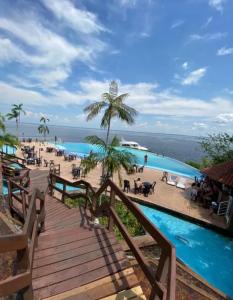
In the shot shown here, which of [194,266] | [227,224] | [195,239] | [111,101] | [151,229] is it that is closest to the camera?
[151,229]

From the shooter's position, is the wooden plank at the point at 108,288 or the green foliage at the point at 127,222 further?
the green foliage at the point at 127,222

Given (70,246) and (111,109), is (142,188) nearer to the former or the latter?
(111,109)

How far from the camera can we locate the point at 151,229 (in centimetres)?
265

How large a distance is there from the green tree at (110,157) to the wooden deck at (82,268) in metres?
7.40

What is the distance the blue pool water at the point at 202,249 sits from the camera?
8414mm

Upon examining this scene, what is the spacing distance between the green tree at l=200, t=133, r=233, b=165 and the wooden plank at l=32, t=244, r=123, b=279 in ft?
66.0

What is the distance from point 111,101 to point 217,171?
8165 mm

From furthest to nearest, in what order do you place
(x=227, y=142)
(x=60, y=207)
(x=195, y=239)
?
(x=227, y=142) → (x=195, y=239) → (x=60, y=207)

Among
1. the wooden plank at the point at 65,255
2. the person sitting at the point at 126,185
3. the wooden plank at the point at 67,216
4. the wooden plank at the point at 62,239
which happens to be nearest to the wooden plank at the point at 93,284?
the wooden plank at the point at 65,255

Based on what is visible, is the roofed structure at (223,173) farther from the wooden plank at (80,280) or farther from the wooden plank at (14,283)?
the wooden plank at (14,283)

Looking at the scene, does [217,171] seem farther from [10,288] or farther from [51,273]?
[10,288]

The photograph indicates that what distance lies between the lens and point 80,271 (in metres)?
3.19

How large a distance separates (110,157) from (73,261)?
8415 mm

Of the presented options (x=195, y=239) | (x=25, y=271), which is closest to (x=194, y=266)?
(x=195, y=239)
